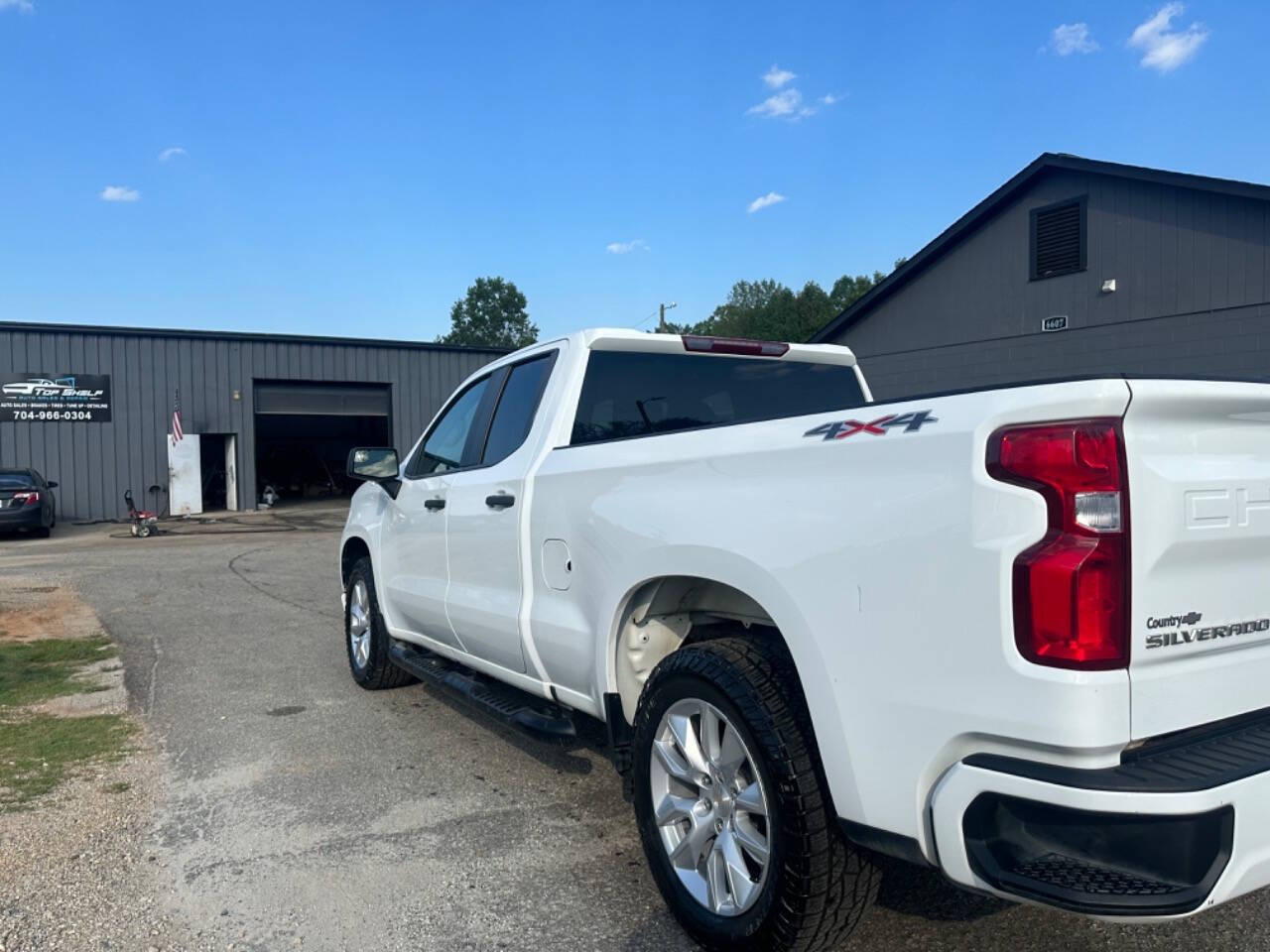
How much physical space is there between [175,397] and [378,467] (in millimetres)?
23995

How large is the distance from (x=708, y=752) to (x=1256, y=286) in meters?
14.3

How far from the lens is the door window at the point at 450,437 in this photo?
5.05 metres

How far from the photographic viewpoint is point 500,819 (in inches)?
162

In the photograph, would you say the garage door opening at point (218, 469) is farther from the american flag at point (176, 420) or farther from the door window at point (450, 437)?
the door window at point (450, 437)

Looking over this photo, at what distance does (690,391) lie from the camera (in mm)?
4438

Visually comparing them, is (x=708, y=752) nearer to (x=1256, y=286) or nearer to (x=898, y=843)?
(x=898, y=843)

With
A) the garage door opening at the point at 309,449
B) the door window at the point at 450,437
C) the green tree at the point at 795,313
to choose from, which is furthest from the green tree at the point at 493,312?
the door window at the point at 450,437

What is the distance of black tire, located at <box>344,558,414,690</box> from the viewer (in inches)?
237

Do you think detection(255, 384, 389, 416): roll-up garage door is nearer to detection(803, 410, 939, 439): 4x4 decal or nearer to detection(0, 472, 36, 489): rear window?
detection(0, 472, 36, 489): rear window

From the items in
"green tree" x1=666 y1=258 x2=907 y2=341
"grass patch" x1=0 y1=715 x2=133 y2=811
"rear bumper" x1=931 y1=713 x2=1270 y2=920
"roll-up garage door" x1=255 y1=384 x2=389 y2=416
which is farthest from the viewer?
"green tree" x1=666 y1=258 x2=907 y2=341

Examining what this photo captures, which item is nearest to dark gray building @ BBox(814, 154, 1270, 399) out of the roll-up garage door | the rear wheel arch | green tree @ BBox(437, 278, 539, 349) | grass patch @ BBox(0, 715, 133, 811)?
the rear wheel arch

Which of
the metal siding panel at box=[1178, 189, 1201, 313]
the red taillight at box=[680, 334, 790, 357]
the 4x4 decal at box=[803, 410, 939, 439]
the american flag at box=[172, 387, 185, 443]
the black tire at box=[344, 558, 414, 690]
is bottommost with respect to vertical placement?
the black tire at box=[344, 558, 414, 690]

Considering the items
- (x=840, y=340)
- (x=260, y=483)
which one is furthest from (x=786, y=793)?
(x=260, y=483)

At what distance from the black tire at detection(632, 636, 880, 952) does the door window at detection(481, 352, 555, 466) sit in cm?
179
